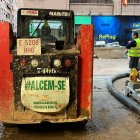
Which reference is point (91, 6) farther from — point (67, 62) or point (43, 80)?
point (43, 80)

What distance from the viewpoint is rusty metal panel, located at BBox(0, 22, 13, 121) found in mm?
6152

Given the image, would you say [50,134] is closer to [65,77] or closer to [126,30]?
→ [65,77]

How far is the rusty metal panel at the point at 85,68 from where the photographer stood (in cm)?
623

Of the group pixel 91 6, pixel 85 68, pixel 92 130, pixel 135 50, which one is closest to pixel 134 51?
pixel 135 50

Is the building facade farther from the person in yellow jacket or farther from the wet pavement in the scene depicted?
the wet pavement

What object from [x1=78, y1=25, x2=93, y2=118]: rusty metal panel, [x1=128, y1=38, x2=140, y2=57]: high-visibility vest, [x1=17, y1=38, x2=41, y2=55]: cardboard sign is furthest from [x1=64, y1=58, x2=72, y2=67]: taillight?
[x1=128, y1=38, x2=140, y2=57]: high-visibility vest

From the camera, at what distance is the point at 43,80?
239 inches

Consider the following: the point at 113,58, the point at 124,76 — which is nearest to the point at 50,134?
the point at 124,76

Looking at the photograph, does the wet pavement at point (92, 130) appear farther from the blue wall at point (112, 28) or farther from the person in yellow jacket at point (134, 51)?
the blue wall at point (112, 28)

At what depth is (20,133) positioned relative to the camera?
6637mm

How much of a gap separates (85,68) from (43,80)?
2.35 feet

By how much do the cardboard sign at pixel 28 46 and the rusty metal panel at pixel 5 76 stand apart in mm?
198

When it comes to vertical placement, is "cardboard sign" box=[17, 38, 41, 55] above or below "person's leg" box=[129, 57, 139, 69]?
above

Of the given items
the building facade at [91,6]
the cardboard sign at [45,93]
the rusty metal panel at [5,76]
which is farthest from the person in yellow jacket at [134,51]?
the building facade at [91,6]
